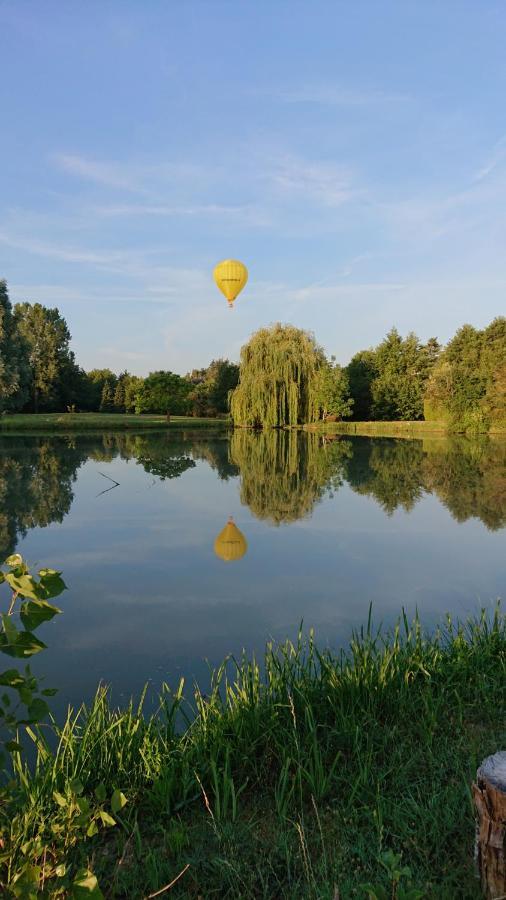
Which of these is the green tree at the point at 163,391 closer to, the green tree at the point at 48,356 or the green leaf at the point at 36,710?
the green tree at the point at 48,356

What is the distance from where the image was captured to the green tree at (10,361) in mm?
28453

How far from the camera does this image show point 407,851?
2123mm

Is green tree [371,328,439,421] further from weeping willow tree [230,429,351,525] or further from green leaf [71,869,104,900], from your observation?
green leaf [71,869,104,900]

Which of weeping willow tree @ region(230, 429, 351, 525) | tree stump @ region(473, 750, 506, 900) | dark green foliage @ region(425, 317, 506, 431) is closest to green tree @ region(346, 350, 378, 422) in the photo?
dark green foliage @ region(425, 317, 506, 431)

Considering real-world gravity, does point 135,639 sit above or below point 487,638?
below

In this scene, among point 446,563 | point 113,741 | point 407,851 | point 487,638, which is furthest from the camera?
point 446,563

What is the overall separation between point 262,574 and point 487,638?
308 centimetres

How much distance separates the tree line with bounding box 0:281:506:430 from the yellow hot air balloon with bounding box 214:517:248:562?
74.9ft

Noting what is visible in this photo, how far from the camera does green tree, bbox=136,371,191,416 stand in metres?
47.2

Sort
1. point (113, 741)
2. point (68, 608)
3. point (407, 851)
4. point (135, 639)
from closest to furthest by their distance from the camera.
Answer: point (407, 851) → point (113, 741) → point (135, 639) → point (68, 608)

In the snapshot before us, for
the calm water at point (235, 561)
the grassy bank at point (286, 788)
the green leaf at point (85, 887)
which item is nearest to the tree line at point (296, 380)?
the calm water at point (235, 561)

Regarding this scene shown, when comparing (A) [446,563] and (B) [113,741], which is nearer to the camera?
Result: (B) [113,741]

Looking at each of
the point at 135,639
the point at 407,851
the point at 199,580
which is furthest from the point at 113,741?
the point at 199,580

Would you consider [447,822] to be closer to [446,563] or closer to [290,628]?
[290,628]
